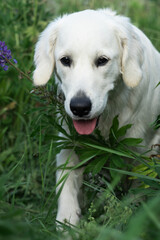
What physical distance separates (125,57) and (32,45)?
202cm

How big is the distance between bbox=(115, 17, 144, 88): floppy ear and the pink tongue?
14.9 inches

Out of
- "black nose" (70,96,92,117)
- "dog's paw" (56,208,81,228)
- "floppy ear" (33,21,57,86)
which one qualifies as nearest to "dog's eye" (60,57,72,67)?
"floppy ear" (33,21,57,86)

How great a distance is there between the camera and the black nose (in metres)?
2.53

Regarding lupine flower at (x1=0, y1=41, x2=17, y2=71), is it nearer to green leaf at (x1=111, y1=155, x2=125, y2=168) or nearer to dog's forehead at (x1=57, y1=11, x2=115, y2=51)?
dog's forehead at (x1=57, y1=11, x2=115, y2=51)

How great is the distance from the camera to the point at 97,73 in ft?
8.93

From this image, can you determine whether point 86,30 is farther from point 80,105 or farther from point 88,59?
point 80,105

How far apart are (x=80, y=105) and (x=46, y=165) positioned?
0.45 metres

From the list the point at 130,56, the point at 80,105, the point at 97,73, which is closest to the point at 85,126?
the point at 80,105

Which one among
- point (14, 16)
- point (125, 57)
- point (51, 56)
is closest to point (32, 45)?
point (14, 16)

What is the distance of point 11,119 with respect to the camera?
4.25 metres

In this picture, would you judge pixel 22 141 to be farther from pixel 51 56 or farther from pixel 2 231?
pixel 2 231

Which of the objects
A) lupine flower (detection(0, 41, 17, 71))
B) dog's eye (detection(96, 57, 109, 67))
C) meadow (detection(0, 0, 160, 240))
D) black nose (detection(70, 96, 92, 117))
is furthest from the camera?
dog's eye (detection(96, 57, 109, 67))

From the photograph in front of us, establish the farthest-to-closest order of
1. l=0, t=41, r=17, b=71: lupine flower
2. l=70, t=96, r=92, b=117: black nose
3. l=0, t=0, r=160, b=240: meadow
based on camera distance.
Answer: l=0, t=41, r=17, b=71: lupine flower < l=70, t=96, r=92, b=117: black nose < l=0, t=0, r=160, b=240: meadow

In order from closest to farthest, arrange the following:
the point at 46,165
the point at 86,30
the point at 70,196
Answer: the point at 46,165
the point at 86,30
the point at 70,196
